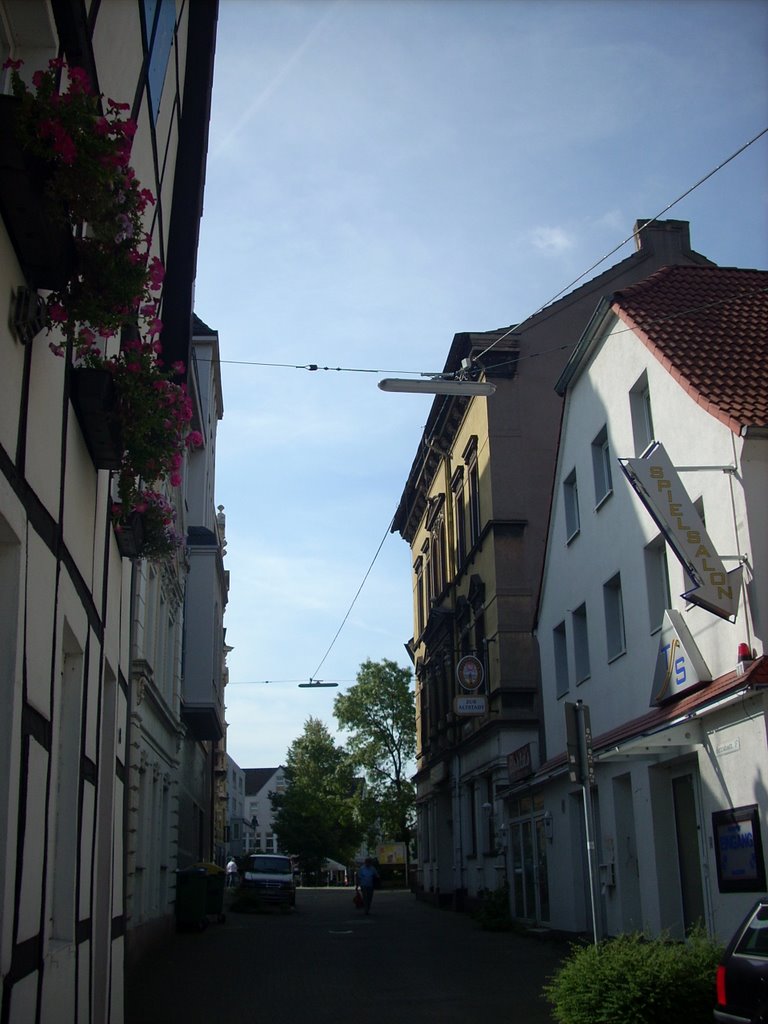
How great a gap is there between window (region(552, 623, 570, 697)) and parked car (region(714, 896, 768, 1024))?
1354cm

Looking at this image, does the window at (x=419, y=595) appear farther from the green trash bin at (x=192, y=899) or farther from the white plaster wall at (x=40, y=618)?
the white plaster wall at (x=40, y=618)

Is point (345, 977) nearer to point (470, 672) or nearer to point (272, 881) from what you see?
point (470, 672)

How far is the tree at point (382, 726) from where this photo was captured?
72375mm

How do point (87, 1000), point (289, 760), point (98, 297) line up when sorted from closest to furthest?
point (98, 297) → point (87, 1000) → point (289, 760)

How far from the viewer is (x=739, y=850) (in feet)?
43.3

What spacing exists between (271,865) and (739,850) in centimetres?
2605

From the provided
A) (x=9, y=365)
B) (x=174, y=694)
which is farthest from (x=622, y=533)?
(x=9, y=365)

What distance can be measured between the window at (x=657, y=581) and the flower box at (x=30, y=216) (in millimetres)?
12205

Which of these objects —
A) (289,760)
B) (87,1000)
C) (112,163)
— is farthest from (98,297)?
(289,760)

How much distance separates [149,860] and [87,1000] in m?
13.7

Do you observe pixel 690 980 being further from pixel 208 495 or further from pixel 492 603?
pixel 208 495

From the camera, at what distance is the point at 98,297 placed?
607 centimetres

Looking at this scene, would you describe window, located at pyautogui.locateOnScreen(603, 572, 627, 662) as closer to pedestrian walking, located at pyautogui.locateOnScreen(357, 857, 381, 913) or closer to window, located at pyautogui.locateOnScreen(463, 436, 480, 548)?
window, located at pyautogui.locateOnScreen(463, 436, 480, 548)

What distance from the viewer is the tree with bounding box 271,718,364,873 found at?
7400 centimetres
